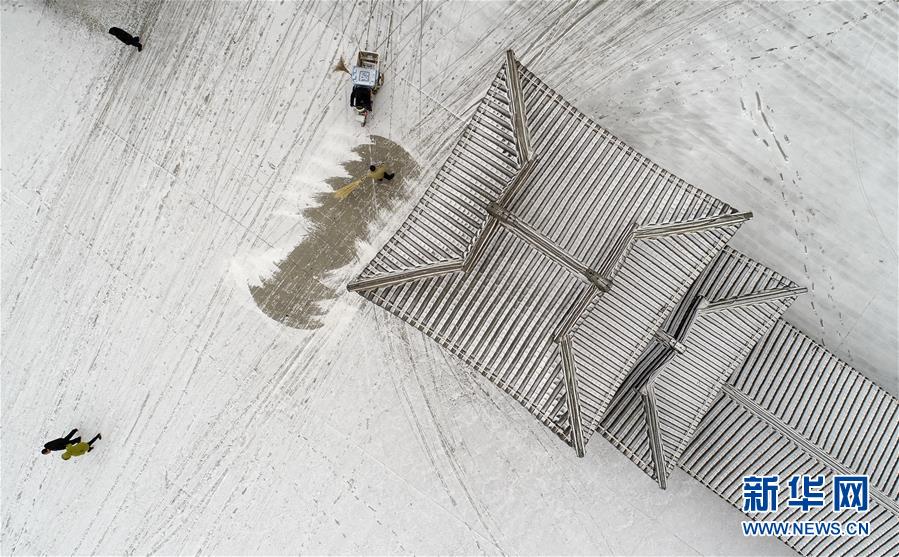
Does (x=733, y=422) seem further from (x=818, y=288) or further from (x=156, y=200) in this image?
(x=156, y=200)

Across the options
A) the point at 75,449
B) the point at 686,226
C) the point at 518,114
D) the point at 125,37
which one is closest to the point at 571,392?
the point at 686,226

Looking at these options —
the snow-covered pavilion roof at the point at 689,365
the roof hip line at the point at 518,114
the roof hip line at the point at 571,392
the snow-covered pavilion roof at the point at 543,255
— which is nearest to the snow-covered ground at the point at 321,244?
the snow-covered pavilion roof at the point at 689,365

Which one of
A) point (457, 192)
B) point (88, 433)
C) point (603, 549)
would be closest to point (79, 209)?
point (88, 433)

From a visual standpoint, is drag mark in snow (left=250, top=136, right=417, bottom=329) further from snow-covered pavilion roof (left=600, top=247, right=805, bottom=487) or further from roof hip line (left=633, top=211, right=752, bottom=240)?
snow-covered pavilion roof (left=600, top=247, right=805, bottom=487)

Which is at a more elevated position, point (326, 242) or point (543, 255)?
point (543, 255)

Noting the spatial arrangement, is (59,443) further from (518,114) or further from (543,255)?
(518,114)
